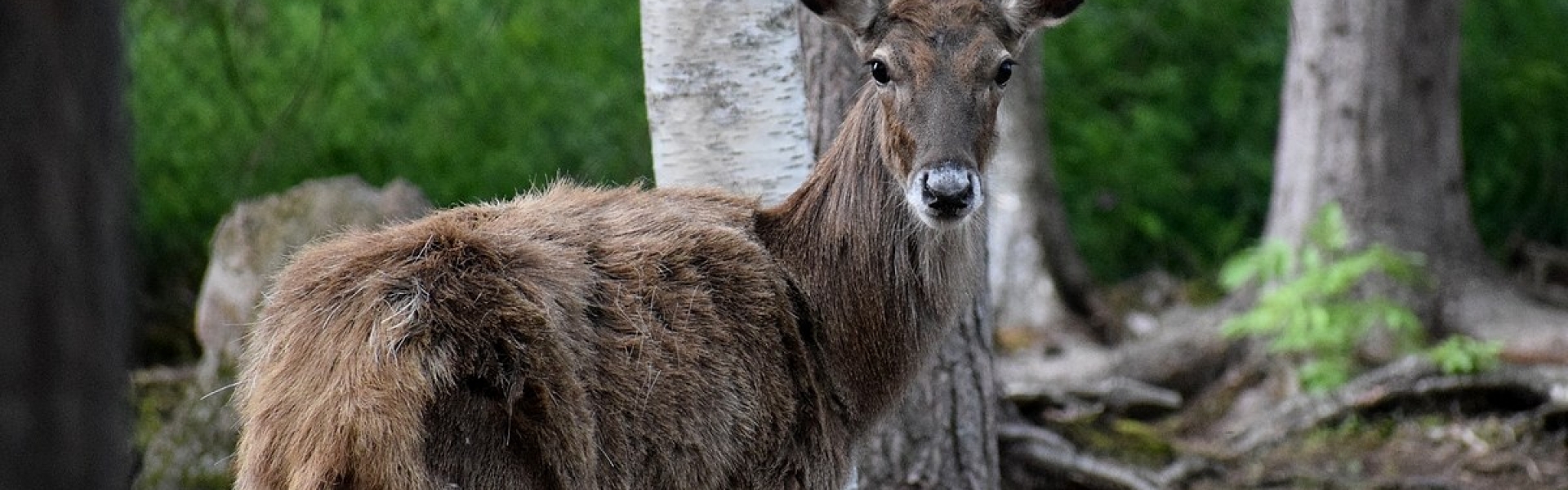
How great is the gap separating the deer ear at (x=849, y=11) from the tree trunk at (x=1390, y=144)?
5.04m

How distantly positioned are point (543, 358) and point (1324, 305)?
5.66 meters

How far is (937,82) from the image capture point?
443cm

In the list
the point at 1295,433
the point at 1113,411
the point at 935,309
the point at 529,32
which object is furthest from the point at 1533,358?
the point at 529,32

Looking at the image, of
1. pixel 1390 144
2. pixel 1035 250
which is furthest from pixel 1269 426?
Result: pixel 1035 250

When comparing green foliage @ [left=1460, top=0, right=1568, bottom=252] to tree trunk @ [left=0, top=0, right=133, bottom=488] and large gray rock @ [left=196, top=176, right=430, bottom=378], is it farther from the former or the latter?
tree trunk @ [left=0, top=0, right=133, bottom=488]

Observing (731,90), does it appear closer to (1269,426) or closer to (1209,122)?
(1269,426)

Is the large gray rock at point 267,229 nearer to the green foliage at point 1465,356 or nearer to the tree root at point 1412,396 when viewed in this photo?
the tree root at point 1412,396

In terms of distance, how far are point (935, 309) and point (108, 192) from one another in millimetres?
3236

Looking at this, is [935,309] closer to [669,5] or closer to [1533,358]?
[669,5]

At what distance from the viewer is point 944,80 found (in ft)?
14.5

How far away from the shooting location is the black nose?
4.24 meters

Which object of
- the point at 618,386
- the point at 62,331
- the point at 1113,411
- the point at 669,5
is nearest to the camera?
the point at 62,331

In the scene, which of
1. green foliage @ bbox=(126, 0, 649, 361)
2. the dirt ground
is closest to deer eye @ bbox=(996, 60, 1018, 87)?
the dirt ground

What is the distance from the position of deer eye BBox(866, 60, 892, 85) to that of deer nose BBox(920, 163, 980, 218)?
0.39m
